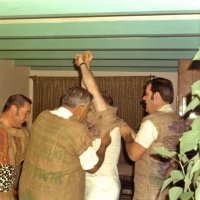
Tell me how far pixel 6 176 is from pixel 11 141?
0.83ft

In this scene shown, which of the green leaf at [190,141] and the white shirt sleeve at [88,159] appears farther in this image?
the white shirt sleeve at [88,159]

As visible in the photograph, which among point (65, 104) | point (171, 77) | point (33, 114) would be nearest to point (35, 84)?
point (33, 114)

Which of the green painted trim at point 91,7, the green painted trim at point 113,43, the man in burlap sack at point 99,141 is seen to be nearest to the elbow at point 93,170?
the man in burlap sack at point 99,141

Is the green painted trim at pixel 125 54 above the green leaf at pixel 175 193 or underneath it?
above

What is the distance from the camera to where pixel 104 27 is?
308cm

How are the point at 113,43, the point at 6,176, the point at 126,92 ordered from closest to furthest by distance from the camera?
the point at 6,176 → the point at 113,43 → the point at 126,92

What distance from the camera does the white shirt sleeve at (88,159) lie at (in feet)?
7.97

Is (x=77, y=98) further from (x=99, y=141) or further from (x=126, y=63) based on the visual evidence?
(x=126, y=63)

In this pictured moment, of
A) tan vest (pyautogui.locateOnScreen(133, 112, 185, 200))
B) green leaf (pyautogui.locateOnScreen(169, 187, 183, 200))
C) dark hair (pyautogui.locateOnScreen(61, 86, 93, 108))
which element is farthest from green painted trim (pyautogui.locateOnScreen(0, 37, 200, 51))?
green leaf (pyautogui.locateOnScreen(169, 187, 183, 200))

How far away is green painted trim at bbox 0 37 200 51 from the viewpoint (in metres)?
3.55

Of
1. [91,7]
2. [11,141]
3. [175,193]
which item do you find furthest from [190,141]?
[11,141]

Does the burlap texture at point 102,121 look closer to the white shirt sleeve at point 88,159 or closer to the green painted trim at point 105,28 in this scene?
the white shirt sleeve at point 88,159

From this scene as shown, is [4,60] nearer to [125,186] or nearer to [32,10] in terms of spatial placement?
[125,186]

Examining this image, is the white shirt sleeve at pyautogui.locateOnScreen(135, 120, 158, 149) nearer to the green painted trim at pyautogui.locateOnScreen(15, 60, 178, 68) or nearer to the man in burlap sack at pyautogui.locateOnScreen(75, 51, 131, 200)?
the man in burlap sack at pyautogui.locateOnScreen(75, 51, 131, 200)
